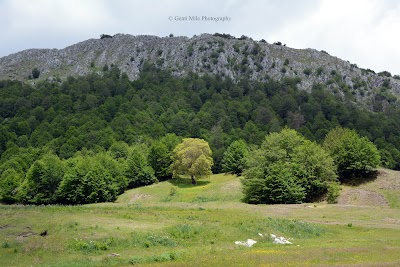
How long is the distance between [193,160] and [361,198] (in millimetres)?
47559

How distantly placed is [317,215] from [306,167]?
25.5 metres

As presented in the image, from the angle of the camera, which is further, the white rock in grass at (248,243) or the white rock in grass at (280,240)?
the white rock in grass at (280,240)

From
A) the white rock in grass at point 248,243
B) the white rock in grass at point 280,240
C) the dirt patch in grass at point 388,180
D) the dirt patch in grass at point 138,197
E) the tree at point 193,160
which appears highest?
the tree at point 193,160

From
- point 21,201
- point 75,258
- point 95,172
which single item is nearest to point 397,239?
point 75,258

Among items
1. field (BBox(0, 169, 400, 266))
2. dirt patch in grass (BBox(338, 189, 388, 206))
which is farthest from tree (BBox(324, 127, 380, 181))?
field (BBox(0, 169, 400, 266))

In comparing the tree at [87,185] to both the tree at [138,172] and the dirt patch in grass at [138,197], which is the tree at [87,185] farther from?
the tree at [138,172]

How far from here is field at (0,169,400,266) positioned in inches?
1078

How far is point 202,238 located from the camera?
37.4 m

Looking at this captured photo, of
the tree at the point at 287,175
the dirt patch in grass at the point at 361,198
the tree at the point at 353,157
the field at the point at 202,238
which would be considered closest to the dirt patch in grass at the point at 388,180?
the tree at the point at 353,157

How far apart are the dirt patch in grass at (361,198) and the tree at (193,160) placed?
40.2 m

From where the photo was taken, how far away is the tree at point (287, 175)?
73062 mm

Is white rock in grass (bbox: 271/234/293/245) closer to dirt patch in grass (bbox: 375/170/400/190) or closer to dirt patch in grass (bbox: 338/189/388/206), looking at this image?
dirt patch in grass (bbox: 338/189/388/206)

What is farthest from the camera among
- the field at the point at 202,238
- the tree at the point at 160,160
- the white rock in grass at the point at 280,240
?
the tree at the point at 160,160

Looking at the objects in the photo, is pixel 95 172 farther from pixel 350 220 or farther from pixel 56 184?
pixel 350 220
